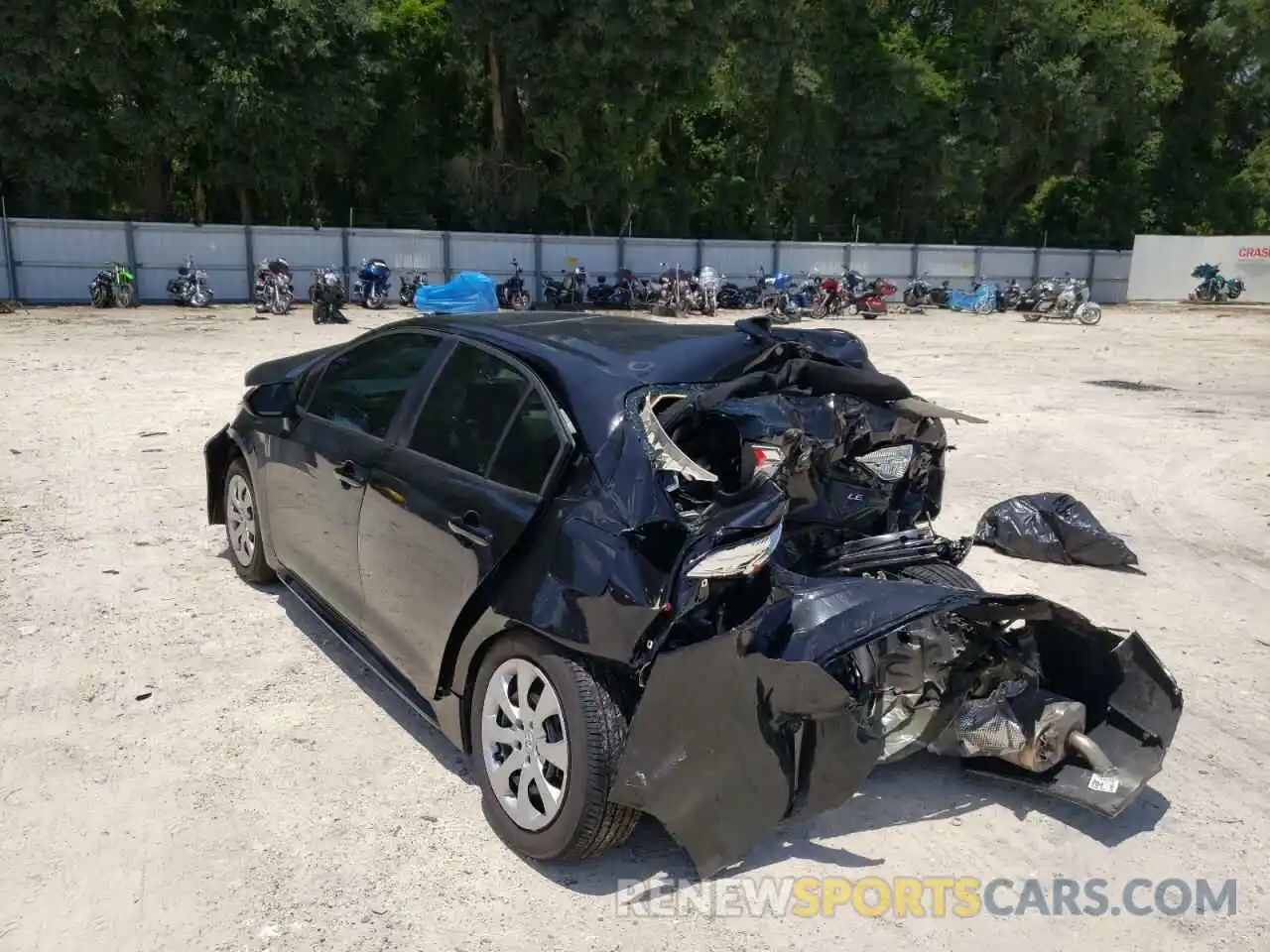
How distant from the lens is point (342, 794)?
3.48 meters

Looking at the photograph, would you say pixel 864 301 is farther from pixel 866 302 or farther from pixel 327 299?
pixel 327 299

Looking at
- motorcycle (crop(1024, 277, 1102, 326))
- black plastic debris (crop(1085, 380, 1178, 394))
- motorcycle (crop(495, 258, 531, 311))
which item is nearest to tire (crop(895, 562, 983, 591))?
black plastic debris (crop(1085, 380, 1178, 394))

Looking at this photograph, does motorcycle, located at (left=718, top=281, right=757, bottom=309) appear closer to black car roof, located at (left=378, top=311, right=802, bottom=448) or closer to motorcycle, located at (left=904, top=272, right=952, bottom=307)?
motorcycle, located at (left=904, top=272, right=952, bottom=307)

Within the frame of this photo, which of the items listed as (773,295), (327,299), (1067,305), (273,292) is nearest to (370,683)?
(327,299)

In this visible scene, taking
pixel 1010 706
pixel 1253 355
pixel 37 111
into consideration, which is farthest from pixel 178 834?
pixel 37 111

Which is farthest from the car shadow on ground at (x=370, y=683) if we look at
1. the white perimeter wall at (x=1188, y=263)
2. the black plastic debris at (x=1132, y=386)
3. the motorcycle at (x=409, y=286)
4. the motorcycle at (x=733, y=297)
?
the white perimeter wall at (x=1188, y=263)

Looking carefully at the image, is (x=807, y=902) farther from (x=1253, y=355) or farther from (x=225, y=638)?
(x=1253, y=355)

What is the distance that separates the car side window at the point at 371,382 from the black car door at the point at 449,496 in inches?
8.9

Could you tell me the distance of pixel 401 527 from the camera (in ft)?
12.1

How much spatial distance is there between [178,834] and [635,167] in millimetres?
32469

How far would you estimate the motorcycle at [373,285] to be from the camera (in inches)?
968

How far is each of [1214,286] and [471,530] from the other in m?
40.2

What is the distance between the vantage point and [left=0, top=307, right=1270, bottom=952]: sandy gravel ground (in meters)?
2.88

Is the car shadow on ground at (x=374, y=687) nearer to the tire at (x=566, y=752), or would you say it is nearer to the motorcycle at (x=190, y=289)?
the tire at (x=566, y=752)
